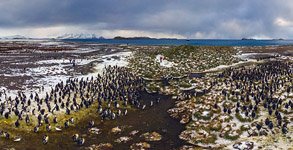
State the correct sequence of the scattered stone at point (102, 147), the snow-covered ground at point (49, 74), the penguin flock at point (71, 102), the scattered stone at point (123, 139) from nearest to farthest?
the scattered stone at point (102, 147)
the scattered stone at point (123, 139)
the penguin flock at point (71, 102)
the snow-covered ground at point (49, 74)

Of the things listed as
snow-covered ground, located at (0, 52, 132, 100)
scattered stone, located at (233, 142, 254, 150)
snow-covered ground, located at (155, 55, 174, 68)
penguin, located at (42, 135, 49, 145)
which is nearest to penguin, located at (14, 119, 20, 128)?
penguin, located at (42, 135, 49, 145)

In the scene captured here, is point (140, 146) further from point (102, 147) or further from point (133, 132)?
point (133, 132)

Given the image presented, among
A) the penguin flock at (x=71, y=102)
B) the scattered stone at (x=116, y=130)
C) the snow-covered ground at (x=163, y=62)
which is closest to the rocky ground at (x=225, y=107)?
the snow-covered ground at (x=163, y=62)

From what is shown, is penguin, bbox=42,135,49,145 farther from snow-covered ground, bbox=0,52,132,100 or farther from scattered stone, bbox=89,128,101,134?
snow-covered ground, bbox=0,52,132,100

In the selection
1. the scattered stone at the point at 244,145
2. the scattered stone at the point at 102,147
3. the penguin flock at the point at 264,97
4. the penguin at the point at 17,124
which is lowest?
the scattered stone at the point at 102,147

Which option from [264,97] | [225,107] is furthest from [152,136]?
[264,97]

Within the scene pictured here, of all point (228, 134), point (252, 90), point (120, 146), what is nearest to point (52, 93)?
point (120, 146)

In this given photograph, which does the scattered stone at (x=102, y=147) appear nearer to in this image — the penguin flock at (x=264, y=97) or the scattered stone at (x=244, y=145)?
the scattered stone at (x=244, y=145)

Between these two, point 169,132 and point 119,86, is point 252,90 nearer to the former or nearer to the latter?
point 169,132
